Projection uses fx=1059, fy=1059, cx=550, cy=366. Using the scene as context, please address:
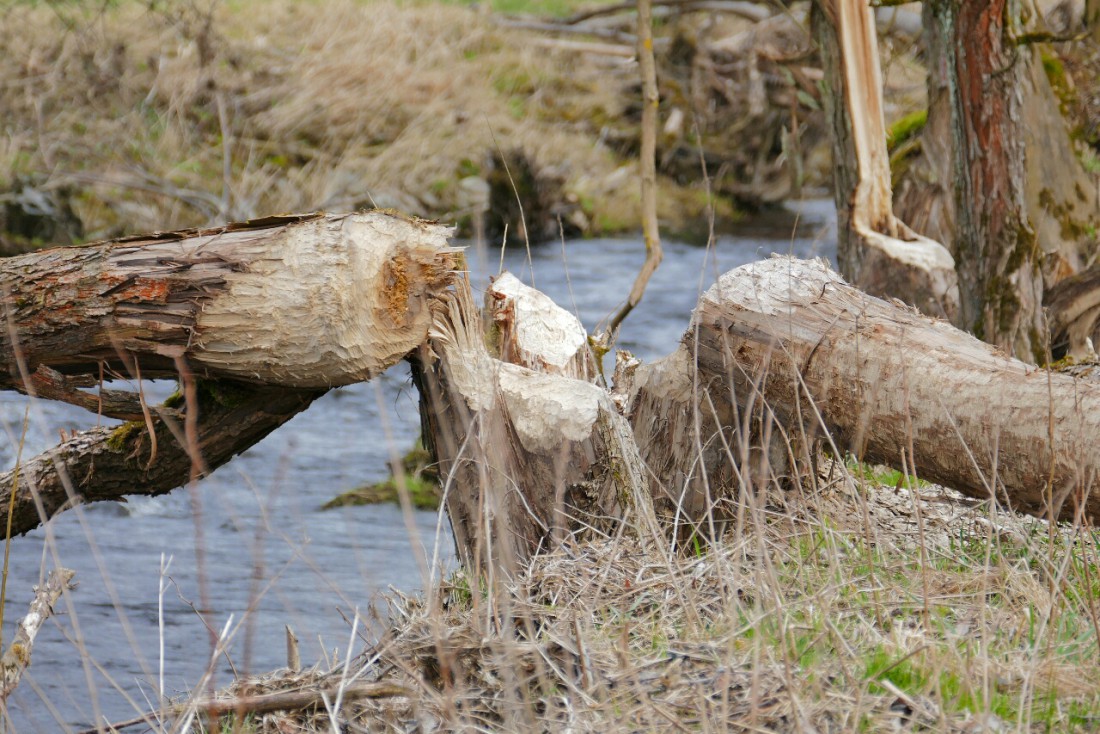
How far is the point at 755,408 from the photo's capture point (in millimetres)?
3391

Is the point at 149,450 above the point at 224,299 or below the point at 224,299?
below

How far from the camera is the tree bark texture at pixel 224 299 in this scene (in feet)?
9.78

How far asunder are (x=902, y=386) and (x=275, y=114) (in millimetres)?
9812

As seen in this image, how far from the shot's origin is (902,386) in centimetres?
291

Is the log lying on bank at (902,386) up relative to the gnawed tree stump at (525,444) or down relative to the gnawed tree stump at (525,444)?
up

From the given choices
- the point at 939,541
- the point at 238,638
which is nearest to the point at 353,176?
the point at 238,638

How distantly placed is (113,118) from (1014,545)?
33.6 feet

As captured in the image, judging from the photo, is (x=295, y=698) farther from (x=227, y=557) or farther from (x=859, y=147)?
(x=859, y=147)

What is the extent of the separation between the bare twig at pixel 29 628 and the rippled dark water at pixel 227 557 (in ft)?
0.36

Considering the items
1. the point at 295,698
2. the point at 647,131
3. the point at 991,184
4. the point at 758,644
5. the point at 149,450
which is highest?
the point at 647,131

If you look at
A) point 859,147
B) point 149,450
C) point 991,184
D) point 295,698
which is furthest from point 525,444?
point 859,147

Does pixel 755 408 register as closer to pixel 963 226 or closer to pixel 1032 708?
pixel 1032 708

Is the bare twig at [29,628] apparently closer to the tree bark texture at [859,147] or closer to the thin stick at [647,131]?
the thin stick at [647,131]

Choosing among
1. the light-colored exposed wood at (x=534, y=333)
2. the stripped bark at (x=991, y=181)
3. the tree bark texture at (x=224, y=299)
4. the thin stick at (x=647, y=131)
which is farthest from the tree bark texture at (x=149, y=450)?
the stripped bark at (x=991, y=181)
